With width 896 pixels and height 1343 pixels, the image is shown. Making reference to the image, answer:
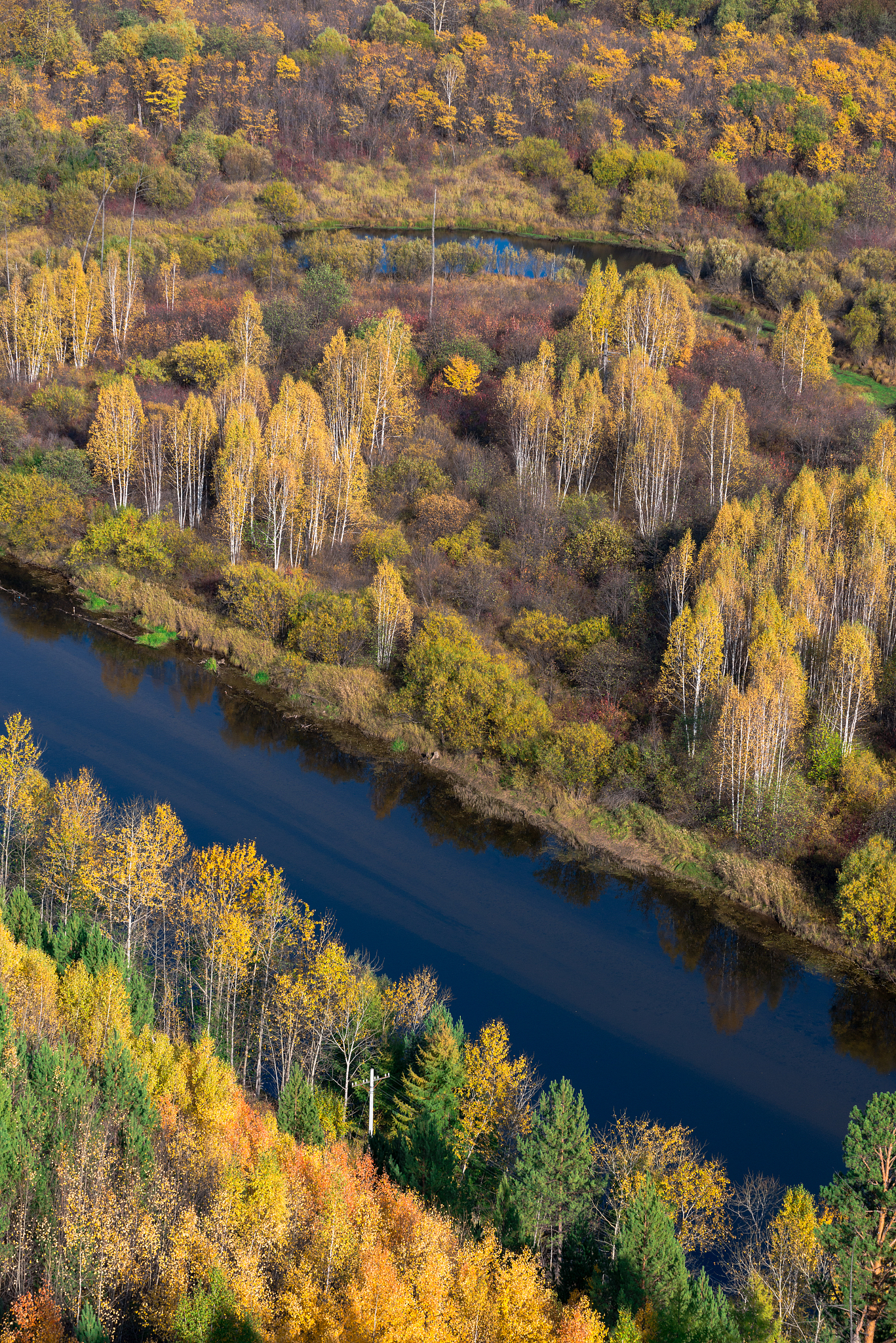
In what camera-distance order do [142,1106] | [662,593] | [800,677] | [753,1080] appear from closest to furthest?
[142,1106], [753,1080], [800,677], [662,593]

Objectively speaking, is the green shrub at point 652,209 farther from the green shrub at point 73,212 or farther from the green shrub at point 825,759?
the green shrub at point 825,759

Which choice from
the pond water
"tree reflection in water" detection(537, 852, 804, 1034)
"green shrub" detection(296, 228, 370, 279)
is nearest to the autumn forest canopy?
the pond water

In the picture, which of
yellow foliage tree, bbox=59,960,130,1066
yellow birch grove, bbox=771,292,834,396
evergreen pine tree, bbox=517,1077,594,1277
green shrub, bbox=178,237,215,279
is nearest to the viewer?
evergreen pine tree, bbox=517,1077,594,1277

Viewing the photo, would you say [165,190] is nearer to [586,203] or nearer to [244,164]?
[244,164]

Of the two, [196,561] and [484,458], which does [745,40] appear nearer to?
[484,458]

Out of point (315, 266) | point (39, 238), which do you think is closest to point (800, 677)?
point (315, 266)

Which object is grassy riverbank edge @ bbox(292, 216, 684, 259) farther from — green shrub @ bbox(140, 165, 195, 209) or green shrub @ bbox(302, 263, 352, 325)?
green shrub @ bbox(302, 263, 352, 325)

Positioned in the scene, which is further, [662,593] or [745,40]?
[745,40]
